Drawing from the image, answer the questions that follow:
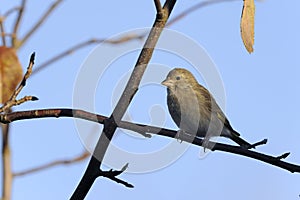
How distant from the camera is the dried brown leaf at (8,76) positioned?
5.71 ft

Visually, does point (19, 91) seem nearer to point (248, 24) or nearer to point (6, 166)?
point (6, 166)

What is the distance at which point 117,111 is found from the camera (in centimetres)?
203

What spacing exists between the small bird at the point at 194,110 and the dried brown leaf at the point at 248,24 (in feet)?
8.48

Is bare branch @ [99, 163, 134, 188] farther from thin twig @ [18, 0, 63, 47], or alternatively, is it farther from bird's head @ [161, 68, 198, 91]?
bird's head @ [161, 68, 198, 91]

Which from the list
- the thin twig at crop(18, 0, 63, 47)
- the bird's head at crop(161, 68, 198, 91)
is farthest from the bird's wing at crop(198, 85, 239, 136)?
the thin twig at crop(18, 0, 63, 47)

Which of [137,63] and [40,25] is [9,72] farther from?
[40,25]

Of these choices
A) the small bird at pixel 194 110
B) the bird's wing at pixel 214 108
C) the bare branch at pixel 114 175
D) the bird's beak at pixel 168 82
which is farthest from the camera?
the bird's beak at pixel 168 82

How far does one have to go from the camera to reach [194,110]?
507 cm

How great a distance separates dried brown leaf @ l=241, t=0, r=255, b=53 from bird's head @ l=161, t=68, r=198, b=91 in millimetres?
3799

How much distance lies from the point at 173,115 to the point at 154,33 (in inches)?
122

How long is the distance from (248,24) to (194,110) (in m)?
3.28

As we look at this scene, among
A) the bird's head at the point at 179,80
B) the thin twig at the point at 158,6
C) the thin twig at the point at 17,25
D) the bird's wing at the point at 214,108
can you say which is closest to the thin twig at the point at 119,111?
the thin twig at the point at 158,6

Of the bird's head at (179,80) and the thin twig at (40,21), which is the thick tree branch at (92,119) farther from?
the bird's head at (179,80)

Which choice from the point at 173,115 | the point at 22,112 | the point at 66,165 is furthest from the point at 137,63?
the point at 173,115
